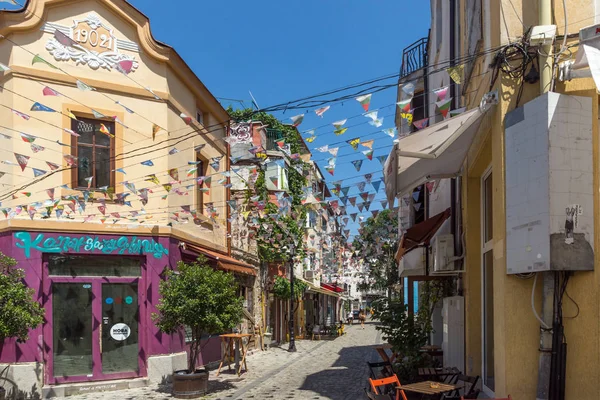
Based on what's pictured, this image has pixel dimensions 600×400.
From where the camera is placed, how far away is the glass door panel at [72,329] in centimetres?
1243

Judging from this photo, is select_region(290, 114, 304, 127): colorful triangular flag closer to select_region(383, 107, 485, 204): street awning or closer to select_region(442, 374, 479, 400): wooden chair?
select_region(383, 107, 485, 204): street awning

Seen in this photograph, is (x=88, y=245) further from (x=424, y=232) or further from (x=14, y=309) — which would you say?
(x=424, y=232)

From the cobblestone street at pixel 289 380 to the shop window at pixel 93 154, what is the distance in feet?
15.1

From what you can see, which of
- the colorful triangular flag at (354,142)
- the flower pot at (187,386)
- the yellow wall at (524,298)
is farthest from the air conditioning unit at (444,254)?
the flower pot at (187,386)

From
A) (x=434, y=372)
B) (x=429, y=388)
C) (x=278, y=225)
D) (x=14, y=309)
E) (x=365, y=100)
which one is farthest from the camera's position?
(x=278, y=225)

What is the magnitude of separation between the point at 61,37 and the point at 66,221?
5.79m

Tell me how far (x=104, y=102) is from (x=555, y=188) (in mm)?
10708

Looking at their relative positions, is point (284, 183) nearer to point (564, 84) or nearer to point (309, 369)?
point (309, 369)

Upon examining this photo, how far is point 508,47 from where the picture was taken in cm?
567

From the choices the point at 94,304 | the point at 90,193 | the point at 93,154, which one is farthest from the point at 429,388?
the point at 93,154

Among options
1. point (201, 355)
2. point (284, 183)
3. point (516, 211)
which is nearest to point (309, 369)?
point (201, 355)

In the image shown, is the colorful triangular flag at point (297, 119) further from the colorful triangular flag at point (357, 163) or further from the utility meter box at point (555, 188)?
the utility meter box at point (555, 188)

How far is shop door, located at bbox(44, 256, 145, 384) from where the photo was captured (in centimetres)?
1243

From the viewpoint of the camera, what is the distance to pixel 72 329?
1266cm
